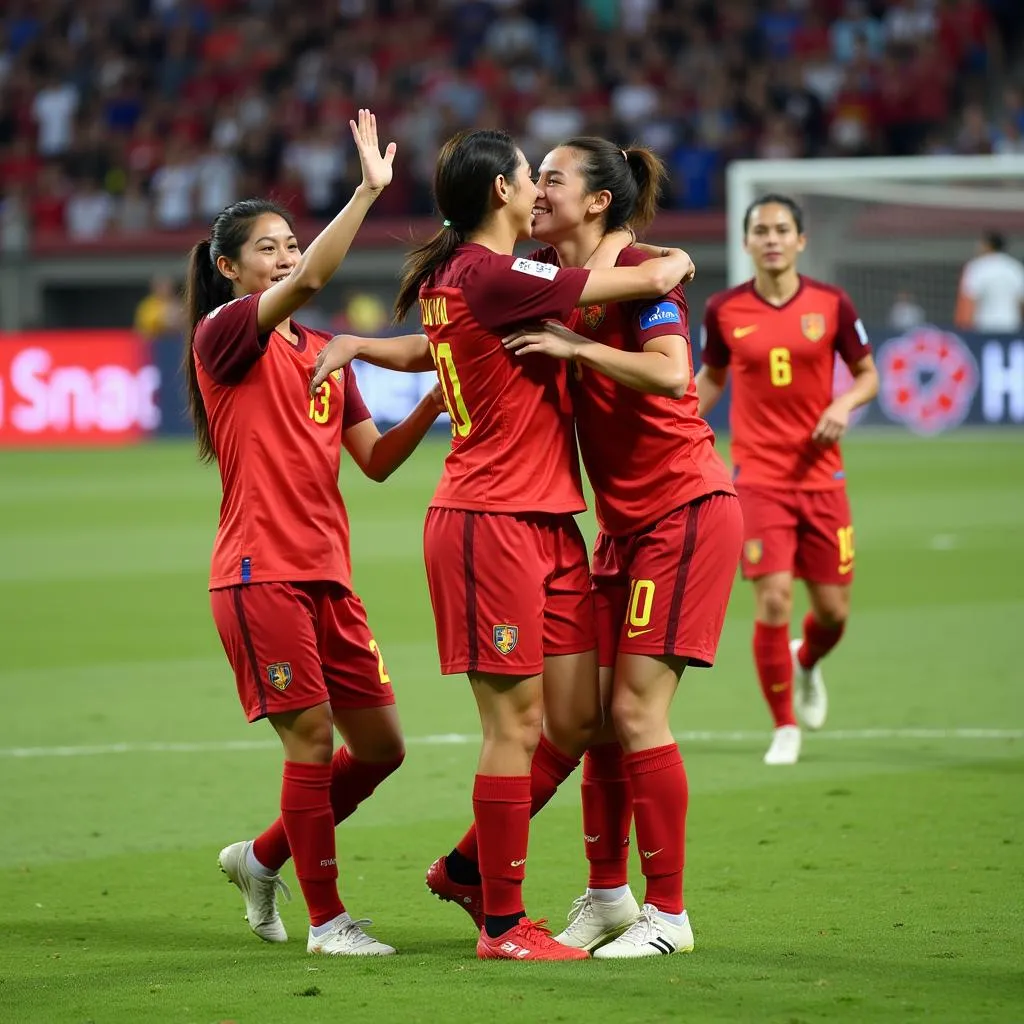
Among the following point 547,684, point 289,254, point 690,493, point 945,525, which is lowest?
point 945,525

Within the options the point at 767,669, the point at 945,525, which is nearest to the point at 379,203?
the point at 945,525

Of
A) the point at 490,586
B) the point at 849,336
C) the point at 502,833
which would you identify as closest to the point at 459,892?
the point at 502,833

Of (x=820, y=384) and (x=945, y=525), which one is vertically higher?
(x=820, y=384)

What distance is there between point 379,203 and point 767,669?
21.6m

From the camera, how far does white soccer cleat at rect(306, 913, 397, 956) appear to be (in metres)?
4.70

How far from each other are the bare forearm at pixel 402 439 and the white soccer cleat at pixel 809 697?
10.7 feet

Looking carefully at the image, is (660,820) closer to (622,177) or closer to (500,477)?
(500,477)

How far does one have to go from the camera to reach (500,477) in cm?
455

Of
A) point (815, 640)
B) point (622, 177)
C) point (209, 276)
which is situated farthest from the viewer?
point (815, 640)

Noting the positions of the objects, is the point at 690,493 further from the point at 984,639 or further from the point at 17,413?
the point at 17,413

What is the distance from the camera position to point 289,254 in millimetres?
4988

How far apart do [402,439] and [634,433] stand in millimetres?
723

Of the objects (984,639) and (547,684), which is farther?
(984,639)

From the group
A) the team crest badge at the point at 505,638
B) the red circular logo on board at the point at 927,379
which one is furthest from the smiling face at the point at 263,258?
the red circular logo on board at the point at 927,379
